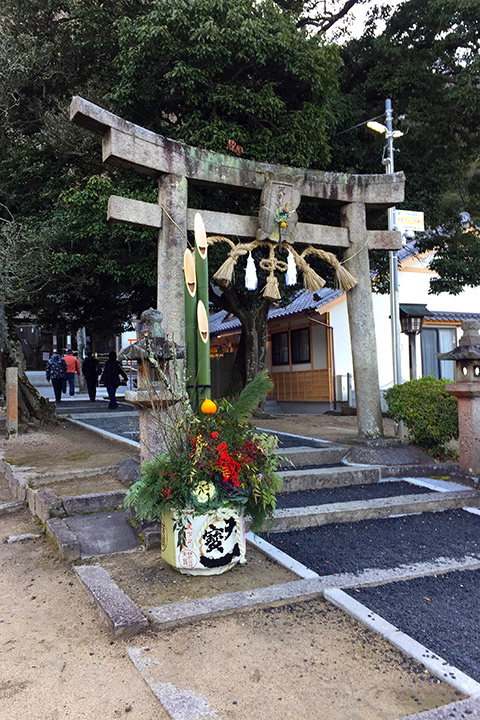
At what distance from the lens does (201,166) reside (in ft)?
23.8

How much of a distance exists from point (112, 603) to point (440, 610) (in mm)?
2237

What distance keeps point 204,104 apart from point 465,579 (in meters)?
9.83

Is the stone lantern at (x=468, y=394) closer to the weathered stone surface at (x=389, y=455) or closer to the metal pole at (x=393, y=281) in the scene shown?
the weathered stone surface at (x=389, y=455)

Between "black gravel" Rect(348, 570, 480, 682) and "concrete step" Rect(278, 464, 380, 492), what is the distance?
2.65 m

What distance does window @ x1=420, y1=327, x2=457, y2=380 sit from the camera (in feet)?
64.7

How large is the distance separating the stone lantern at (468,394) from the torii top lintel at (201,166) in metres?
2.92

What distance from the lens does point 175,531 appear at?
4043mm

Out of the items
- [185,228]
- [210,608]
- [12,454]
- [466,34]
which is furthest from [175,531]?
[466,34]

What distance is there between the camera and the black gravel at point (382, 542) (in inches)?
172

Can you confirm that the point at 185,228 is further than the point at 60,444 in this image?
No

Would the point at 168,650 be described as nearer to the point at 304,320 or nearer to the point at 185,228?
the point at 185,228

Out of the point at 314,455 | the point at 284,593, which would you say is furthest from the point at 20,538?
the point at 314,455

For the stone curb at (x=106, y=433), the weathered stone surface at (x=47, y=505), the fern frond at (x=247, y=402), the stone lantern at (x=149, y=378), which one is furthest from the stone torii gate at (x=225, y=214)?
the stone curb at (x=106, y=433)

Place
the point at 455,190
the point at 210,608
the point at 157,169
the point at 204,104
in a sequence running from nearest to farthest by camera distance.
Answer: the point at 210,608 < the point at 157,169 < the point at 204,104 < the point at 455,190
